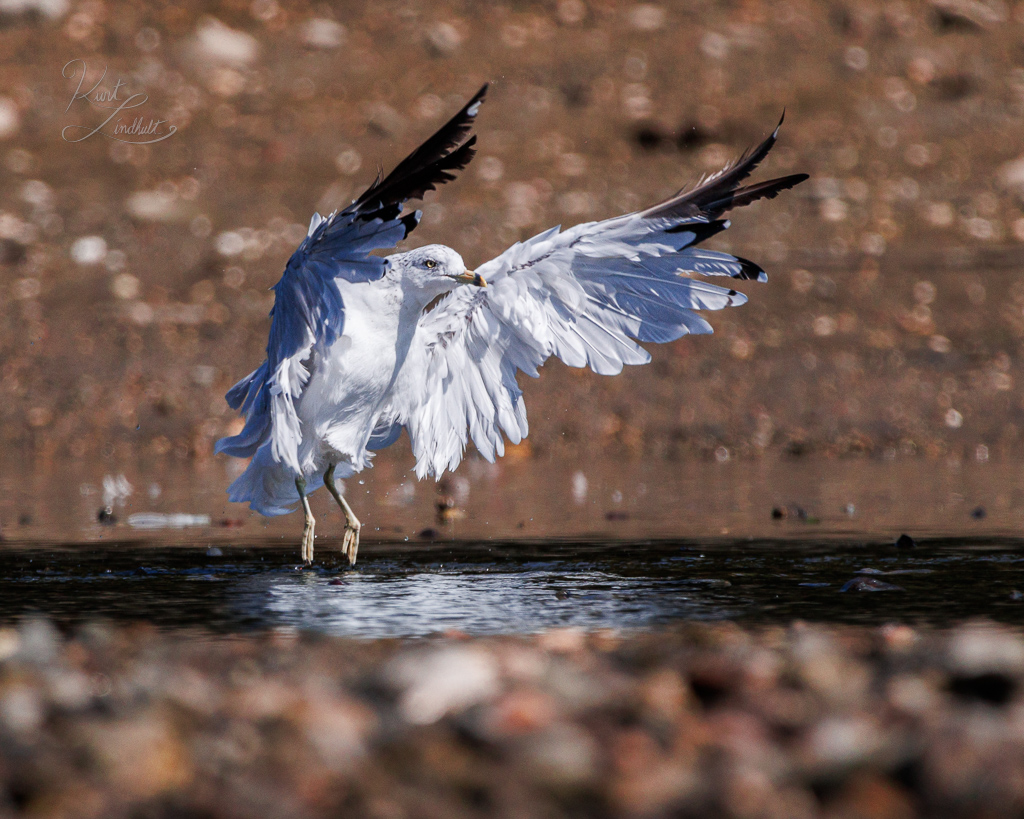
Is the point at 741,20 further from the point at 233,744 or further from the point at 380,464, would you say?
the point at 233,744

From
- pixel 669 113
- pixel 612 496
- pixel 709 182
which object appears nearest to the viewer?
pixel 709 182

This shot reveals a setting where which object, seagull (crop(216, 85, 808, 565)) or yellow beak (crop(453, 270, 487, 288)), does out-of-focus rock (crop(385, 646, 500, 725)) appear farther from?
yellow beak (crop(453, 270, 487, 288))

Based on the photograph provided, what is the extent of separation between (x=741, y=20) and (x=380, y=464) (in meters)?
9.55

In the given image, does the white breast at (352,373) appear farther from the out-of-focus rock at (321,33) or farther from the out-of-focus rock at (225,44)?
the out-of-focus rock at (321,33)

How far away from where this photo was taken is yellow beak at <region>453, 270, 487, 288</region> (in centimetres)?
664

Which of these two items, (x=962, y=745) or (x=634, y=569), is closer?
(x=962, y=745)

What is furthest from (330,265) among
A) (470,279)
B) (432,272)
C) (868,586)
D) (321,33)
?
(321,33)

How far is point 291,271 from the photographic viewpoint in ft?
19.8

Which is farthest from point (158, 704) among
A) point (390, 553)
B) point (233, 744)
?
point (390, 553)

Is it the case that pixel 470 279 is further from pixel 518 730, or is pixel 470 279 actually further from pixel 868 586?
pixel 518 730

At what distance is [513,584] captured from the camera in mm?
5906

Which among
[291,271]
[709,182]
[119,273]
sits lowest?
[291,271]

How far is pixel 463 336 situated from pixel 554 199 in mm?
8354

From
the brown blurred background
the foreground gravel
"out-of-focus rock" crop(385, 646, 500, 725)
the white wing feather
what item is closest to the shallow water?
the white wing feather
